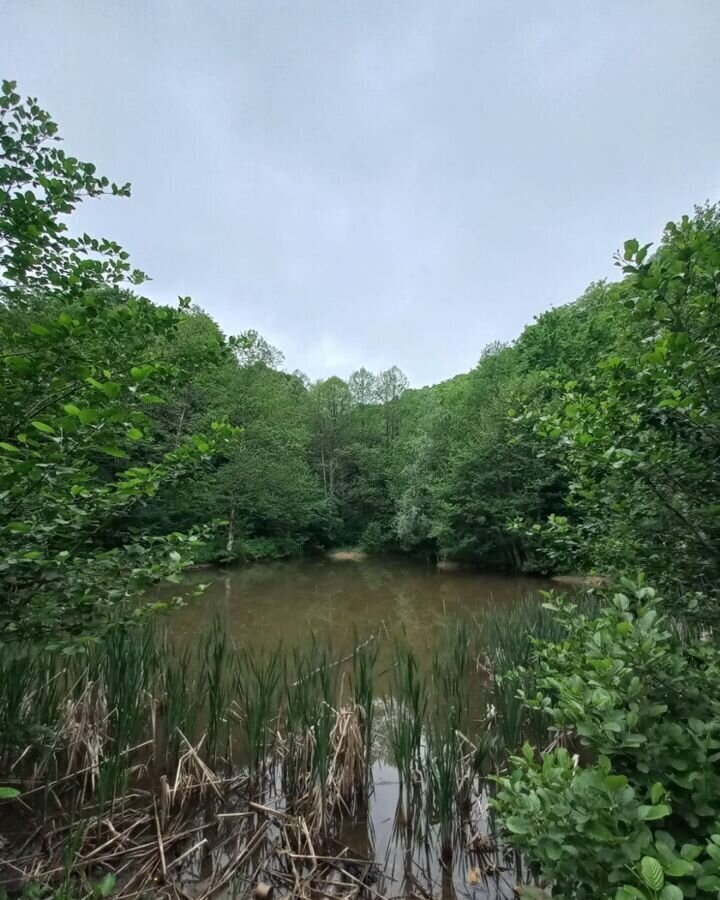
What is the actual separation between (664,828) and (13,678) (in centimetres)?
333

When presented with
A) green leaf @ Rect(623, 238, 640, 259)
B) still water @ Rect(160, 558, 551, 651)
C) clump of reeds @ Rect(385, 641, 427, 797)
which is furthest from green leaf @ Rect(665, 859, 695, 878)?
still water @ Rect(160, 558, 551, 651)

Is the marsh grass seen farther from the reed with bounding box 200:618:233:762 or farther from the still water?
the still water

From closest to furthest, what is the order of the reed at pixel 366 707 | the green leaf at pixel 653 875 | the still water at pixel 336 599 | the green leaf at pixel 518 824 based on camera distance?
the green leaf at pixel 653 875 < the green leaf at pixel 518 824 < the reed at pixel 366 707 < the still water at pixel 336 599

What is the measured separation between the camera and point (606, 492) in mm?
2385

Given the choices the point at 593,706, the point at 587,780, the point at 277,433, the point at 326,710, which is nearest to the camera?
the point at 587,780

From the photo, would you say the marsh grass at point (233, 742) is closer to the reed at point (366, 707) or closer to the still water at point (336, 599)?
the reed at point (366, 707)

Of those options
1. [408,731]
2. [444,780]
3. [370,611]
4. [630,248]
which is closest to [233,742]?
[408,731]

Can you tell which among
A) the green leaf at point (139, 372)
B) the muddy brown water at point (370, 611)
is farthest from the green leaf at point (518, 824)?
the green leaf at point (139, 372)

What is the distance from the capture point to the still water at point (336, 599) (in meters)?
8.02

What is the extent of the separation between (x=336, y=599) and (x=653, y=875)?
449 inches

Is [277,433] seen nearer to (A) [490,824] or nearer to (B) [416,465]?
(B) [416,465]

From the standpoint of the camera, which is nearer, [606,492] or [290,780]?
[606,492]

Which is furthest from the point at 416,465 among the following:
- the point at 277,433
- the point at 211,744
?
the point at 211,744

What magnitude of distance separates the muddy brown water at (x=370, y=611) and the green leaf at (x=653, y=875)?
2.01 m
